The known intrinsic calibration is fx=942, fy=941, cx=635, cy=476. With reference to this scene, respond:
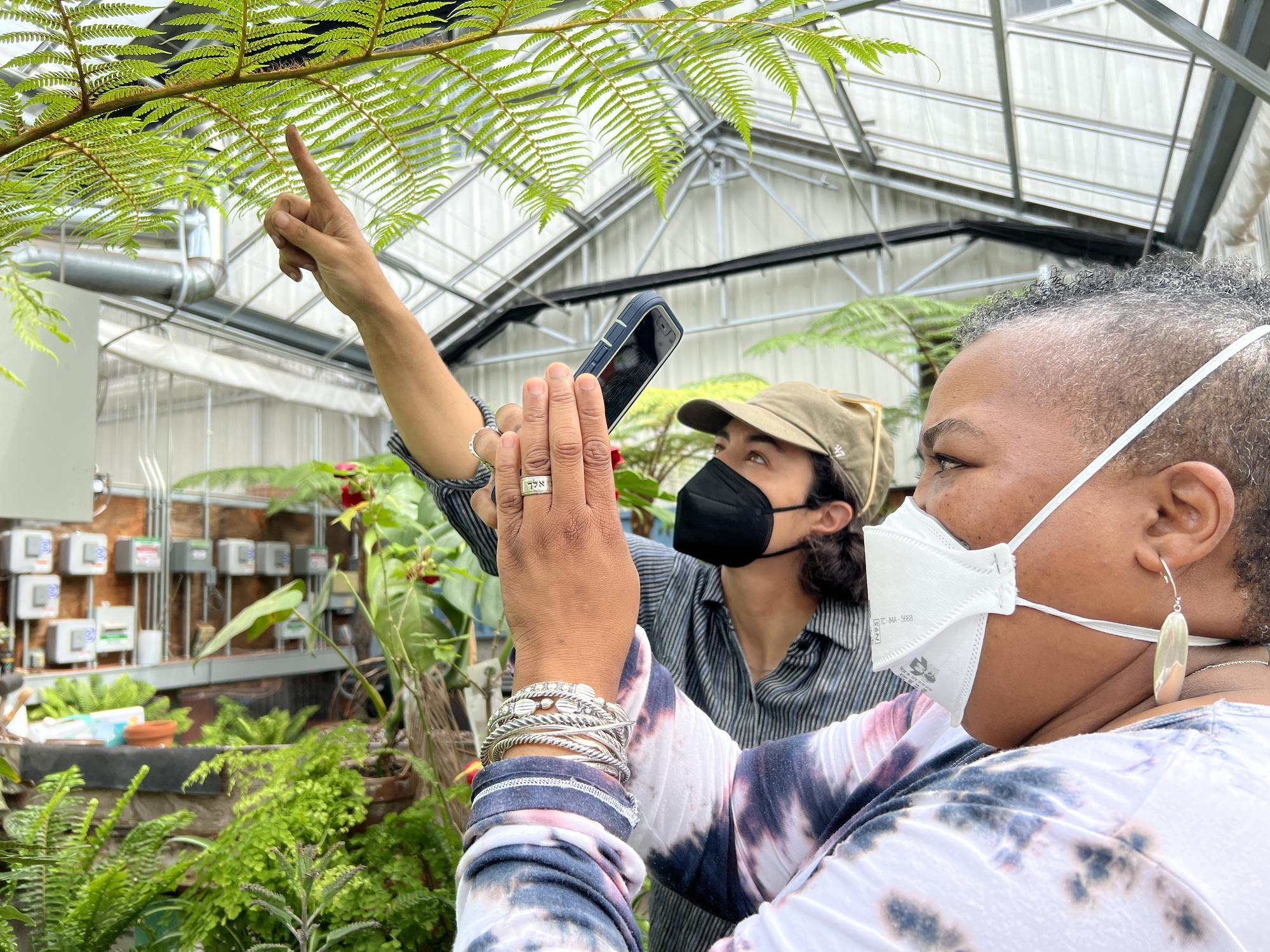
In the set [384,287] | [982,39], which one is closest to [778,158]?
[982,39]

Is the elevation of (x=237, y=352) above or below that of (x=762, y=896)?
above

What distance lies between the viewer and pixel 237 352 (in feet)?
30.0

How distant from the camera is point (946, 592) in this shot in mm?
680

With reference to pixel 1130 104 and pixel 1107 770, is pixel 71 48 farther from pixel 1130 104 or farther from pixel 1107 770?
pixel 1130 104

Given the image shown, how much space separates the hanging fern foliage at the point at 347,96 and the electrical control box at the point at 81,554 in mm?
6203

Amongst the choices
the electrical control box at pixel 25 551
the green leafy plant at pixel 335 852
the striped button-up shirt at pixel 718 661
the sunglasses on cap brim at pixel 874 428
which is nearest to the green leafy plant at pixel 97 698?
the electrical control box at pixel 25 551

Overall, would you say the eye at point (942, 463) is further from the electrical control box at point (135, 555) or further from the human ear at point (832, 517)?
the electrical control box at point (135, 555)

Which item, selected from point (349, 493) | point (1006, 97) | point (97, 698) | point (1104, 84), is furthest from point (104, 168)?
point (1006, 97)

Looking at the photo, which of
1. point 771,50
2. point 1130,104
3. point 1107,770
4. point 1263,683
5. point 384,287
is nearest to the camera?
point 1107,770

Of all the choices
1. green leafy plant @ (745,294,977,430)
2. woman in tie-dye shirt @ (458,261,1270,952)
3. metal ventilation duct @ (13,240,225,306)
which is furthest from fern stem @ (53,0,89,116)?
green leafy plant @ (745,294,977,430)

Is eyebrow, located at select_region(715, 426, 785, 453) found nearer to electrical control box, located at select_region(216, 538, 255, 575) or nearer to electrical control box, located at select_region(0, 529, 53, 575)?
electrical control box, located at select_region(0, 529, 53, 575)

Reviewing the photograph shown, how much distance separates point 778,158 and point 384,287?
9902 mm

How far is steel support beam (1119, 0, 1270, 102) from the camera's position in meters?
3.57

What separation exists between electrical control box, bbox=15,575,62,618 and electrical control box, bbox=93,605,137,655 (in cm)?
42
